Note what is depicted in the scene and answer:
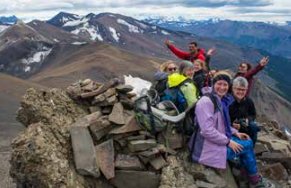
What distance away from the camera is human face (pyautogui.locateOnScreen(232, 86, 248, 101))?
15508 millimetres

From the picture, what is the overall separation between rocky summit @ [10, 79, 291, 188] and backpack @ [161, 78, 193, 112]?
1010 millimetres

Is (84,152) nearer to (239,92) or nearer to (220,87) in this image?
(220,87)

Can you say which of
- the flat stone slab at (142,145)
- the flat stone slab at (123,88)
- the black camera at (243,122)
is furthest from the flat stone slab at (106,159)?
the black camera at (243,122)

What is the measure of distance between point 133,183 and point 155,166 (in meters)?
0.88

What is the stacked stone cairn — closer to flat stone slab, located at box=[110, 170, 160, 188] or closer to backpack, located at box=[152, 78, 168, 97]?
flat stone slab, located at box=[110, 170, 160, 188]

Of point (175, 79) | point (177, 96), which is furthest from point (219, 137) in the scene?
point (175, 79)

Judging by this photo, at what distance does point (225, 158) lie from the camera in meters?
15.2

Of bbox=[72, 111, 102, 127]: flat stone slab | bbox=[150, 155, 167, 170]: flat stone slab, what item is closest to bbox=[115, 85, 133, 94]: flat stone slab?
bbox=[72, 111, 102, 127]: flat stone slab

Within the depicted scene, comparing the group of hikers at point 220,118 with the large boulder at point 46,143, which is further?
the large boulder at point 46,143

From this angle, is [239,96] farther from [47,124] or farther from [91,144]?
[47,124]

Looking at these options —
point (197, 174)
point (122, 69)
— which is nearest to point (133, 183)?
point (197, 174)

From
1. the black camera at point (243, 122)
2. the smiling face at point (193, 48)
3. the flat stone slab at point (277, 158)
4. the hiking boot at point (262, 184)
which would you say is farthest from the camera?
the smiling face at point (193, 48)

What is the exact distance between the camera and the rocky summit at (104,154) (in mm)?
15797

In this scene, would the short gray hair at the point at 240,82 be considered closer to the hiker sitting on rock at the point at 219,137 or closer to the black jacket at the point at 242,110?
the hiker sitting on rock at the point at 219,137
